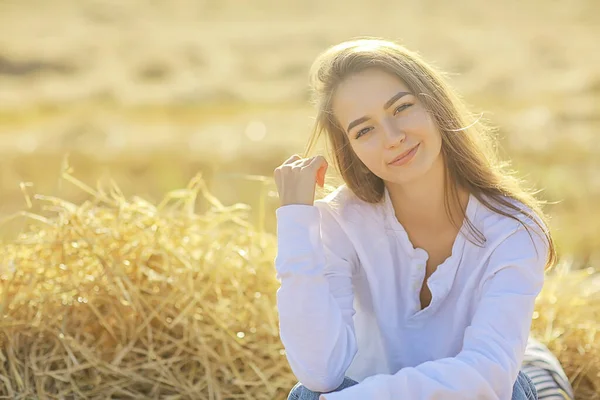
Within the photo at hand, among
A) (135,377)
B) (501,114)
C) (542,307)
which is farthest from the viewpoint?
(501,114)

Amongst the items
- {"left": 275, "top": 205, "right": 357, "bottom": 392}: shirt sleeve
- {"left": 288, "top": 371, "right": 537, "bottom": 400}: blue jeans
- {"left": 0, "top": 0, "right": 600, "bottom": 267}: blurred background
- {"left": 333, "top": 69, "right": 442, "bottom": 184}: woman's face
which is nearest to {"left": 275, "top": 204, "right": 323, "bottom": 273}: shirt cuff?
{"left": 275, "top": 205, "right": 357, "bottom": 392}: shirt sleeve

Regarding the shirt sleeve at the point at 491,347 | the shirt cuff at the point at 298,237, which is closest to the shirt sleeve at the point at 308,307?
the shirt cuff at the point at 298,237

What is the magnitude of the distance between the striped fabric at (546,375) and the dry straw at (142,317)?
234 millimetres

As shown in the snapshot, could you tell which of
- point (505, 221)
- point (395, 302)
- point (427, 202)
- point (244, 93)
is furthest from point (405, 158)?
point (244, 93)

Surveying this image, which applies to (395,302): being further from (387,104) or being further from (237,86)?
(237,86)

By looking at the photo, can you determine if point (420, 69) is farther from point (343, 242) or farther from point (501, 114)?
point (501, 114)

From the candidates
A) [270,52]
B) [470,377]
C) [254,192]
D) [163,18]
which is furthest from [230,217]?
[163,18]

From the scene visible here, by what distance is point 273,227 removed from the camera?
5352 millimetres

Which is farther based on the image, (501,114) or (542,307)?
(501,114)

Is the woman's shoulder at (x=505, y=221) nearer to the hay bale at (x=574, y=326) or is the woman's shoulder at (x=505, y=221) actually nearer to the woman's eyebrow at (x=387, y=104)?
the woman's eyebrow at (x=387, y=104)

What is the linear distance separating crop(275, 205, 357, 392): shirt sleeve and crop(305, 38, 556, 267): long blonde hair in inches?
9.7

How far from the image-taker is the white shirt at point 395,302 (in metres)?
2.15

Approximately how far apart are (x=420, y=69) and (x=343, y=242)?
0.49 metres

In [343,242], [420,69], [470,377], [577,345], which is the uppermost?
[420,69]
